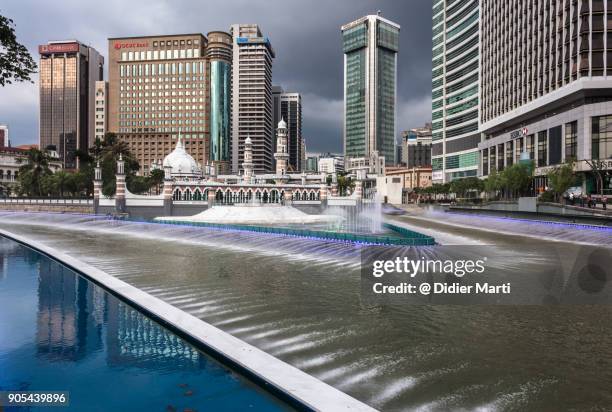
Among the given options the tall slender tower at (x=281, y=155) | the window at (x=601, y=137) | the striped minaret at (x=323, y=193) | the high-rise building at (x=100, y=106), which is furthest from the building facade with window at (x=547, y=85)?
the high-rise building at (x=100, y=106)

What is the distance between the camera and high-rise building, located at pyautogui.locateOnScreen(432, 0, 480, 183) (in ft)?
360

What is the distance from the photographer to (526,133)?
76.2 metres

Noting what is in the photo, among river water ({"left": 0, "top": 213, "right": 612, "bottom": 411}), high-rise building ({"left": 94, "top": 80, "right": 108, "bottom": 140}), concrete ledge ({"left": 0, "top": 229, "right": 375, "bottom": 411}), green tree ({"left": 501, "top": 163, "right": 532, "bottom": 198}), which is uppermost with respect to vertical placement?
high-rise building ({"left": 94, "top": 80, "right": 108, "bottom": 140})

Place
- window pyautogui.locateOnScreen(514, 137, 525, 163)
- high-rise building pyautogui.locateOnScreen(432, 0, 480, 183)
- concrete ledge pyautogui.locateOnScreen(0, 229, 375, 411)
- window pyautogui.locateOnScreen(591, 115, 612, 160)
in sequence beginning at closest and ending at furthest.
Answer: concrete ledge pyautogui.locateOnScreen(0, 229, 375, 411) → window pyautogui.locateOnScreen(591, 115, 612, 160) → window pyautogui.locateOnScreen(514, 137, 525, 163) → high-rise building pyautogui.locateOnScreen(432, 0, 480, 183)

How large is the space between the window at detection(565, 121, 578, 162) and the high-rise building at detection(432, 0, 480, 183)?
4138 centimetres

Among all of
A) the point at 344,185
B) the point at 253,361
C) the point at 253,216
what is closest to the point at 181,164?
the point at 344,185

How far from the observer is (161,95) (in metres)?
170

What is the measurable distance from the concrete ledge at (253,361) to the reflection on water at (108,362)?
0.73 ft

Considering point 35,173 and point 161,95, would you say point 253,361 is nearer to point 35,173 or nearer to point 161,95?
point 35,173

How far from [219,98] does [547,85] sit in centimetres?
12619

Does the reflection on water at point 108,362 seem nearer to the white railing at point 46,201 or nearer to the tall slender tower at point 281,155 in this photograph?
the white railing at point 46,201

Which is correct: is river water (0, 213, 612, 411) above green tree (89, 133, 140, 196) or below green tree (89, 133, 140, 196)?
below

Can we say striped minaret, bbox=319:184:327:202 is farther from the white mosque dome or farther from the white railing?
the white mosque dome

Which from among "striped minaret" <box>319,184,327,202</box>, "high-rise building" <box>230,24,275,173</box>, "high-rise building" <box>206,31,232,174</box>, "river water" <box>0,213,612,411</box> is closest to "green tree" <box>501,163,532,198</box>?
"striped minaret" <box>319,184,327,202</box>
